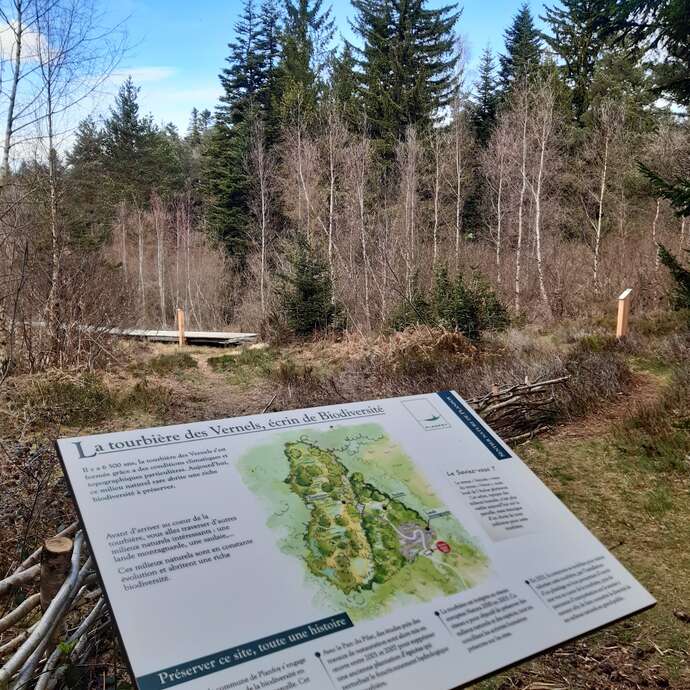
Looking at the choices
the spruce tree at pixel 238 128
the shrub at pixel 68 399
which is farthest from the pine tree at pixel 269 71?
the shrub at pixel 68 399

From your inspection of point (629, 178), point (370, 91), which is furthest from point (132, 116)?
point (629, 178)

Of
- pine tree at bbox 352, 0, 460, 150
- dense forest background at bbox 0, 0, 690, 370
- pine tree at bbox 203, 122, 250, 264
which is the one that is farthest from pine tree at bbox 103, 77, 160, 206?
pine tree at bbox 352, 0, 460, 150

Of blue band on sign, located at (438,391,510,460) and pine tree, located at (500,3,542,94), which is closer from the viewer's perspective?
blue band on sign, located at (438,391,510,460)

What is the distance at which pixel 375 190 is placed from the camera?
27.1 meters

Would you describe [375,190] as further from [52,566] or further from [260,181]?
[52,566]

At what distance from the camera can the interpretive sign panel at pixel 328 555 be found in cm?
152

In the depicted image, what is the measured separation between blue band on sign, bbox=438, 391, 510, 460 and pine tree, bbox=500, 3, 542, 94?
32.1 m

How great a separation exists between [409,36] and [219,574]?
32.9m

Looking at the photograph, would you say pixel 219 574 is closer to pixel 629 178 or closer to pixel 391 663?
pixel 391 663

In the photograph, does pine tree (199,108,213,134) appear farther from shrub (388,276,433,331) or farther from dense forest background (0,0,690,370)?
shrub (388,276,433,331)

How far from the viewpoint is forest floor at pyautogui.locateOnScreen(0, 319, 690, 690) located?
2.95m

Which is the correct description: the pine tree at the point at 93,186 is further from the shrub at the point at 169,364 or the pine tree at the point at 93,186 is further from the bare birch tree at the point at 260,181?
the shrub at the point at 169,364

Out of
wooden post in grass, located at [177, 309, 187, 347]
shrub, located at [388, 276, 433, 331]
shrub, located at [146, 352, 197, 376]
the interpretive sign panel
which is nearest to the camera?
the interpretive sign panel

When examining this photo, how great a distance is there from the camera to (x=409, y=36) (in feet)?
98.4
